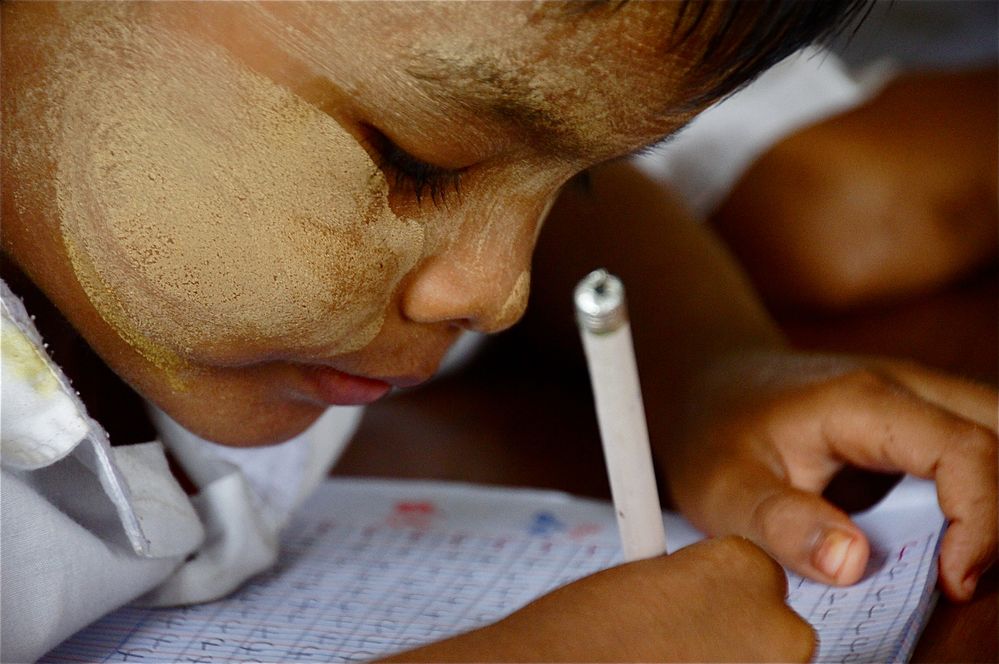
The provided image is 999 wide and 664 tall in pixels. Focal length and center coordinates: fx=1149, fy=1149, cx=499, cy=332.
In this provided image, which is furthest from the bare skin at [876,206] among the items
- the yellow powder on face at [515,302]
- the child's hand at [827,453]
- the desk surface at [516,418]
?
the yellow powder on face at [515,302]

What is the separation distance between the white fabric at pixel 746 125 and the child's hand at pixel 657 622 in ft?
1.25

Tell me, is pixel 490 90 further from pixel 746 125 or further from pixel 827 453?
pixel 746 125

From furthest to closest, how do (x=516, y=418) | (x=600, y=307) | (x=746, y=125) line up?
(x=746, y=125) < (x=516, y=418) < (x=600, y=307)

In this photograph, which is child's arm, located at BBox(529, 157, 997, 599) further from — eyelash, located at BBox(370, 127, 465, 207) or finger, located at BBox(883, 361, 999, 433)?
eyelash, located at BBox(370, 127, 465, 207)

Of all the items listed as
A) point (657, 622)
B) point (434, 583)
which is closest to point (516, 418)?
point (434, 583)

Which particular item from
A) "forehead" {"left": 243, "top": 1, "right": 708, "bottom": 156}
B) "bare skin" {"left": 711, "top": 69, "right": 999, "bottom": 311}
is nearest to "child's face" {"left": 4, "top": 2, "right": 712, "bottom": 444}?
"forehead" {"left": 243, "top": 1, "right": 708, "bottom": 156}

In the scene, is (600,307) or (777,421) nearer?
(600,307)

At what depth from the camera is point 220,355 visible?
31 centimetres

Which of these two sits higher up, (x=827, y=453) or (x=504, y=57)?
(x=504, y=57)

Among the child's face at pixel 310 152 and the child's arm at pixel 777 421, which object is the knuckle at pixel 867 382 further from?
the child's face at pixel 310 152

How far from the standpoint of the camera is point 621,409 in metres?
0.26

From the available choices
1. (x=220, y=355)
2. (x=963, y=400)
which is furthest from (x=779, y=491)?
(x=220, y=355)

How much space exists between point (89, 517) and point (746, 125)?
0.44m

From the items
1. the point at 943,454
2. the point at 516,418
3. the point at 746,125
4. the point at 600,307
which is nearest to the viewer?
the point at 600,307
